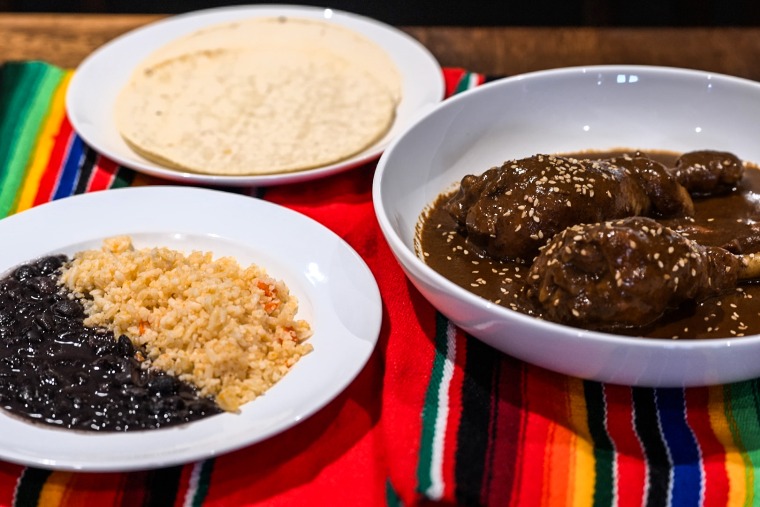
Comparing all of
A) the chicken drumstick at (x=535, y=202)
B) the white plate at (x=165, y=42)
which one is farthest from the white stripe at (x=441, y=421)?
the white plate at (x=165, y=42)

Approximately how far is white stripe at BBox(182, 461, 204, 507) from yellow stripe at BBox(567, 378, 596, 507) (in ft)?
3.41

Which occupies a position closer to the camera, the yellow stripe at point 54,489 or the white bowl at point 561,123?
the yellow stripe at point 54,489

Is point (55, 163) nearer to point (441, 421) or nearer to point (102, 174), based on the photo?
point (102, 174)

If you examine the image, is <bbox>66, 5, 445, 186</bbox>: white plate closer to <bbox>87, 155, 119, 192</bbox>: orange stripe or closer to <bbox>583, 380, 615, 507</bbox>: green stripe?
<bbox>87, 155, 119, 192</bbox>: orange stripe

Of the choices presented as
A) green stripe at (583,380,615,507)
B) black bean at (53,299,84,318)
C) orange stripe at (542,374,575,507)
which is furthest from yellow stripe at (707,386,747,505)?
black bean at (53,299,84,318)

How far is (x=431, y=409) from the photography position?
2.36 meters

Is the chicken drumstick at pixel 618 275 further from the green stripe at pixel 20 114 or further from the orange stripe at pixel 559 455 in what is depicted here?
the green stripe at pixel 20 114

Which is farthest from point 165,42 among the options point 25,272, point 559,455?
point 559,455

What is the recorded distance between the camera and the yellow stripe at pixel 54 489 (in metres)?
2.14

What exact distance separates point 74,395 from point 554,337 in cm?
139

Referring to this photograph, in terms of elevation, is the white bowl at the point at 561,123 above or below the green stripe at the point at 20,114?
above


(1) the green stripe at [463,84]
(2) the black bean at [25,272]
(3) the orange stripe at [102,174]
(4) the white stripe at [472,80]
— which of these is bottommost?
(3) the orange stripe at [102,174]

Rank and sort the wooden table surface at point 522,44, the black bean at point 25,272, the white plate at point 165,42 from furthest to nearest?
the wooden table surface at point 522,44 → the white plate at point 165,42 → the black bean at point 25,272

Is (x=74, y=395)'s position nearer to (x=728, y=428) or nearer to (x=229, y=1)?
(x=728, y=428)
